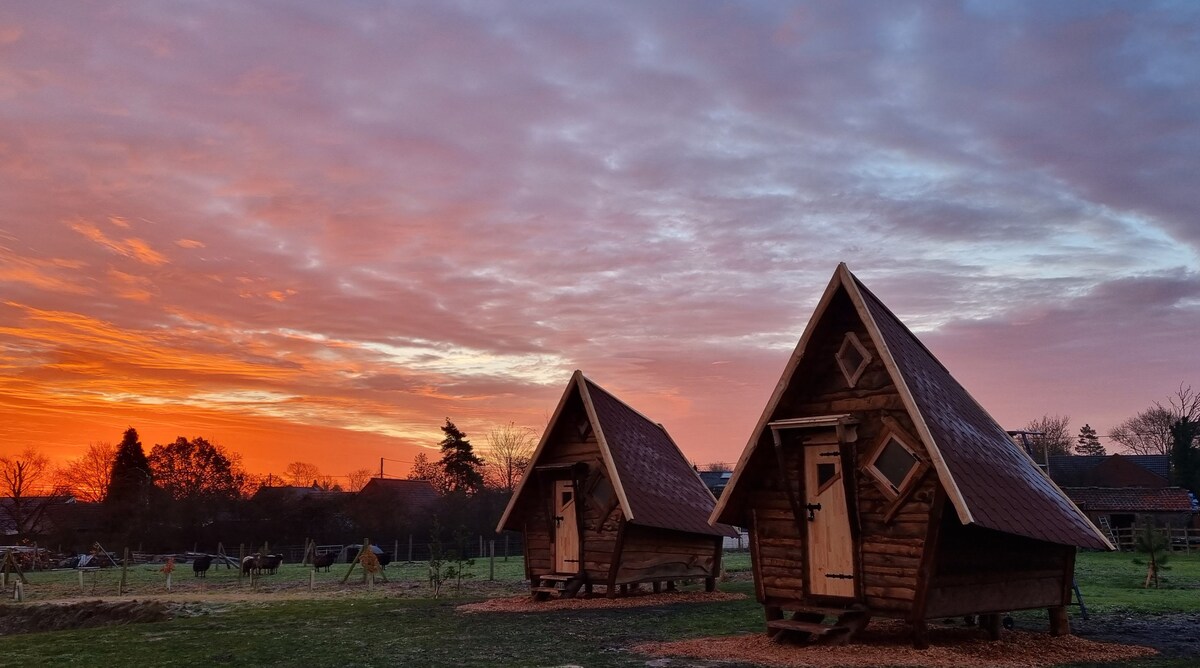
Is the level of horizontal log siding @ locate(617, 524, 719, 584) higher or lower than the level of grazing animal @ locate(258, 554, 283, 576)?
higher

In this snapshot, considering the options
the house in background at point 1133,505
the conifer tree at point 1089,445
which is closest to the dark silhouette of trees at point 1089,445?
the conifer tree at point 1089,445

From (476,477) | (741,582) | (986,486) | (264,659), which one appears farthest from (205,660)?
(476,477)

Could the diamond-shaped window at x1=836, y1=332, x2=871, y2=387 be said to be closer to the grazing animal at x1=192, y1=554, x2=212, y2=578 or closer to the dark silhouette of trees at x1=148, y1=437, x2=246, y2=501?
the grazing animal at x1=192, y1=554, x2=212, y2=578

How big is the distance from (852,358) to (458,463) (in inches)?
2489

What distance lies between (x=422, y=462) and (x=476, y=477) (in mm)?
22664

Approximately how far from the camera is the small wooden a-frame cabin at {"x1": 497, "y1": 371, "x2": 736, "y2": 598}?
71.6 ft

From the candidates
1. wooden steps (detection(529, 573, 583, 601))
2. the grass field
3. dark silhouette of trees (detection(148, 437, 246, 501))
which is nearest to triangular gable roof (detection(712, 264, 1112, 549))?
the grass field

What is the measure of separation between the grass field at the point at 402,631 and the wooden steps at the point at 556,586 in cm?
229

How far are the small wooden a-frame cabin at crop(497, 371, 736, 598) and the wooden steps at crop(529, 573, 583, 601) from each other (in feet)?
0.08

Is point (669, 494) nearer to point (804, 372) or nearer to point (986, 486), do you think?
point (804, 372)

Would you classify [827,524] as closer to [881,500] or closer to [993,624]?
[881,500]

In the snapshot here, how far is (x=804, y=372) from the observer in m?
14.1

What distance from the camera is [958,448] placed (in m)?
12.6

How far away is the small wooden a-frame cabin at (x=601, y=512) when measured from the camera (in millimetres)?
21828
